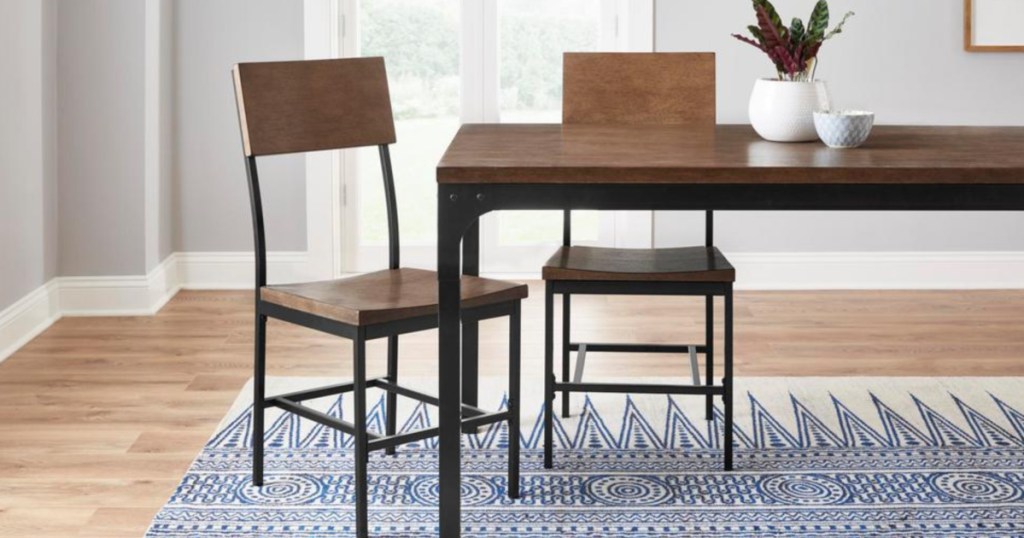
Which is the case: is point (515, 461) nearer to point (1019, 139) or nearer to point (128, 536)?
point (128, 536)

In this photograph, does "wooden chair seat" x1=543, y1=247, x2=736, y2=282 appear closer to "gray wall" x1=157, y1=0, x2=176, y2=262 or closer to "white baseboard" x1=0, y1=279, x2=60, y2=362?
"white baseboard" x1=0, y1=279, x2=60, y2=362

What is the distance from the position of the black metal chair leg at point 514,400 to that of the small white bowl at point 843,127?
28.2 inches

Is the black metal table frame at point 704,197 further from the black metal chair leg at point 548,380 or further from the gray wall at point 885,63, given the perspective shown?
the gray wall at point 885,63

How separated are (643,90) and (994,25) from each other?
223 cm

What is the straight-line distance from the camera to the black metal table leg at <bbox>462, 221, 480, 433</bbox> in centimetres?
315

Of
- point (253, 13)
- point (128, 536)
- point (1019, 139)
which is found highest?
point (253, 13)

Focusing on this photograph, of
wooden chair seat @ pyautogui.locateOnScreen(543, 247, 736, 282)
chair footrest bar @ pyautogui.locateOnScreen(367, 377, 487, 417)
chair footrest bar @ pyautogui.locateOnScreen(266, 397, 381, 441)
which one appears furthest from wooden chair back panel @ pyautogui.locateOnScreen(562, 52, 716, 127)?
chair footrest bar @ pyautogui.locateOnScreen(266, 397, 381, 441)

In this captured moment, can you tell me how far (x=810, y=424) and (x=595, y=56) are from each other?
3.63 ft

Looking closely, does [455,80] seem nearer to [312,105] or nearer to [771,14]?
[312,105]

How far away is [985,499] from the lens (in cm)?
285

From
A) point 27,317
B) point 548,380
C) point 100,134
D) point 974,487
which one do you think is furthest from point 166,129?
point 974,487

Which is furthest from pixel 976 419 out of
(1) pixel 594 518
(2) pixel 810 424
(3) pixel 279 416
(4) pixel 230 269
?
(4) pixel 230 269

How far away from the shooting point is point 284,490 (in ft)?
9.55

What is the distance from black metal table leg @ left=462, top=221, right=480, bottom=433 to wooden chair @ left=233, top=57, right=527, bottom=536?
0.55ft
